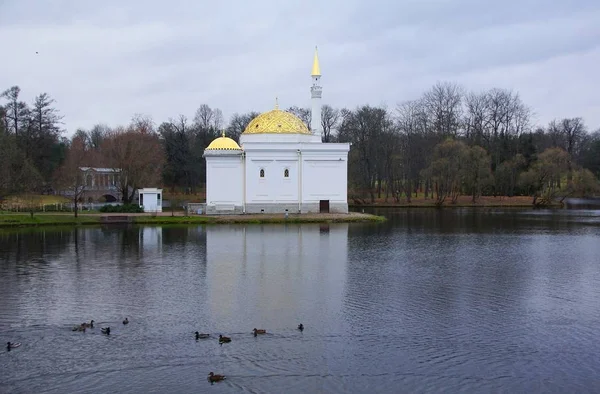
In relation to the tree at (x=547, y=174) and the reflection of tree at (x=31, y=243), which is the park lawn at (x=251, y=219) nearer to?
the reflection of tree at (x=31, y=243)

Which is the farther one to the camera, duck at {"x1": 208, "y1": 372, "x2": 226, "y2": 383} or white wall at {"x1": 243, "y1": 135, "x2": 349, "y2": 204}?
white wall at {"x1": 243, "y1": 135, "x2": 349, "y2": 204}

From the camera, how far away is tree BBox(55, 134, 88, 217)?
47.5m

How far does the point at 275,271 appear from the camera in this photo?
2398cm

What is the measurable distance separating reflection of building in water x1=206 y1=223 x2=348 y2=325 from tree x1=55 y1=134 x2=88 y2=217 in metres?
14.9

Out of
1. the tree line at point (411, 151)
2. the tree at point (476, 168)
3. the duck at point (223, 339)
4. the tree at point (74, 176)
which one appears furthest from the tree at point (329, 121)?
the duck at point (223, 339)

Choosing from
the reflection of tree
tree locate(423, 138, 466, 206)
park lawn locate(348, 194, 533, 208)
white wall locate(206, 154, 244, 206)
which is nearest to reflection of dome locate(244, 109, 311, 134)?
white wall locate(206, 154, 244, 206)

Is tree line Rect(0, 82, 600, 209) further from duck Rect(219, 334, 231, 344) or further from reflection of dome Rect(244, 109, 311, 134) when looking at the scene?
duck Rect(219, 334, 231, 344)

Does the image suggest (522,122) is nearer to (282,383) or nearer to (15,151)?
(15,151)

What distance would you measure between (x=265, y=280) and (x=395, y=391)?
10521mm

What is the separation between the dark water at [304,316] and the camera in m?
12.8

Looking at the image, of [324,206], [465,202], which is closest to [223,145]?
[324,206]

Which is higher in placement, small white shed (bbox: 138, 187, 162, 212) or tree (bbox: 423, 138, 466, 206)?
tree (bbox: 423, 138, 466, 206)

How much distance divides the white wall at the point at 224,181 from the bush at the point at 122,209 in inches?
230

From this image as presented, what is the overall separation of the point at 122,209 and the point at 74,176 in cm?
466
